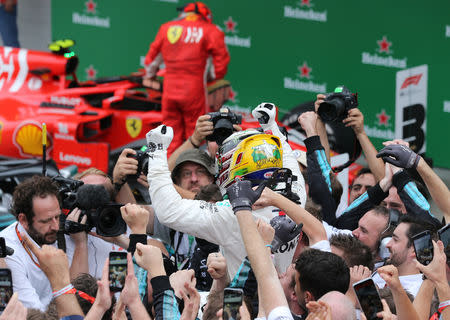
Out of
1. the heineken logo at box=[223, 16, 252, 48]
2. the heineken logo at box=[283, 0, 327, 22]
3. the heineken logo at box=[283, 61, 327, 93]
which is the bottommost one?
the heineken logo at box=[283, 61, 327, 93]

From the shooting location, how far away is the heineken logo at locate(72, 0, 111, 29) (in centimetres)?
1423

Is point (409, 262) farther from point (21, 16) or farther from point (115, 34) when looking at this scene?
point (21, 16)

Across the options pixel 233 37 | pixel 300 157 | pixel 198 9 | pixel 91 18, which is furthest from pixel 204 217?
pixel 91 18

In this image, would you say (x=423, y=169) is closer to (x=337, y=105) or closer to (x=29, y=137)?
(x=337, y=105)

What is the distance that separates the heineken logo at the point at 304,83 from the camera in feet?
38.4

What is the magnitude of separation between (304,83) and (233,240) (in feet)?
25.6

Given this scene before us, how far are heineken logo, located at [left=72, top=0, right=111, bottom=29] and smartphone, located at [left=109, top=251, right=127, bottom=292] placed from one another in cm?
1091

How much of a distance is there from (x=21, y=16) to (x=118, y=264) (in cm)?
1221

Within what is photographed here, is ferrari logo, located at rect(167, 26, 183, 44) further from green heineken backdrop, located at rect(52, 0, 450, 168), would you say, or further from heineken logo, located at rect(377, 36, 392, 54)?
heineken logo, located at rect(377, 36, 392, 54)

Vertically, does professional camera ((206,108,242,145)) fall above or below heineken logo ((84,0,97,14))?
below

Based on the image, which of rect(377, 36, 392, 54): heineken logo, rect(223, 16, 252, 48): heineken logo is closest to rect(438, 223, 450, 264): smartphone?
rect(377, 36, 392, 54): heineken logo

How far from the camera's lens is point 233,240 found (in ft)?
14.0

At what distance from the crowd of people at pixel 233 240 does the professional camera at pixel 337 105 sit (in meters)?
0.05

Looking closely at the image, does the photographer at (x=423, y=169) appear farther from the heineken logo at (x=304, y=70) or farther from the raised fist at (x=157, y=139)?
the heineken logo at (x=304, y=70)
